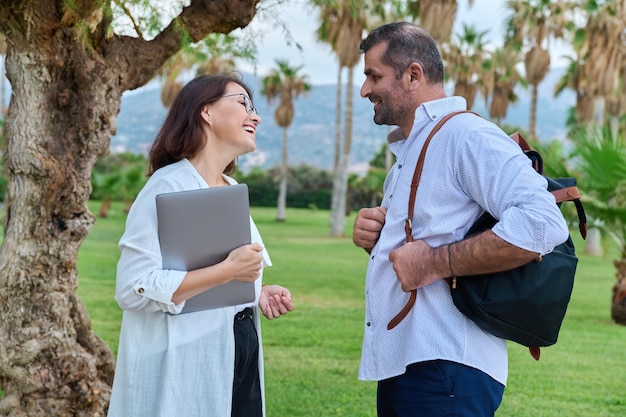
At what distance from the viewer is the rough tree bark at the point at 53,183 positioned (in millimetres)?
4668

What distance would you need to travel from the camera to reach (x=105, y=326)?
10234 millimetres

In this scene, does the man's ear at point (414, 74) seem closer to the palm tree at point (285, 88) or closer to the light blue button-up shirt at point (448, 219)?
the light blue button-up shirt at point (448, 219)

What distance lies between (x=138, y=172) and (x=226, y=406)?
34216 mm

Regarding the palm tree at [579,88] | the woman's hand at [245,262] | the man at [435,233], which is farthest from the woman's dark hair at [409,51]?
the palm tree at [579,88]

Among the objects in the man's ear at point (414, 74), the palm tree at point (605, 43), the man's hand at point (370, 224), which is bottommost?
the man's hand at point (370, 224)

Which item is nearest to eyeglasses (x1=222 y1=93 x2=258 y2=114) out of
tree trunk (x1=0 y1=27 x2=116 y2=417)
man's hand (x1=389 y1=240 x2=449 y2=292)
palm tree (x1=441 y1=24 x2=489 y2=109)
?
man's hand (x1=389 y1=240 x2=449 y2=292)

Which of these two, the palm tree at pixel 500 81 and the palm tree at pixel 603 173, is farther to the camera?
the palm tree at pixel 500 81

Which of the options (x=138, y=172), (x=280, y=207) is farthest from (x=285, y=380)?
(x=280, y=207)

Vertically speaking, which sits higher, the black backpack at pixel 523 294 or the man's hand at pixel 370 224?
the man's hand at pixel 370 224

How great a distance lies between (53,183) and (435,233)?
284cm

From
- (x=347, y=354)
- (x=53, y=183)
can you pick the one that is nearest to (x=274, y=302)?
(x=53, y=183)

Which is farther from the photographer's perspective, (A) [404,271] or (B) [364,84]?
(B) [364,84]

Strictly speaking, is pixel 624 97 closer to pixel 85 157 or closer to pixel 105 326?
pixel 105 326

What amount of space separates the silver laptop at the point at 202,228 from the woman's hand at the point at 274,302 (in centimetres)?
35
